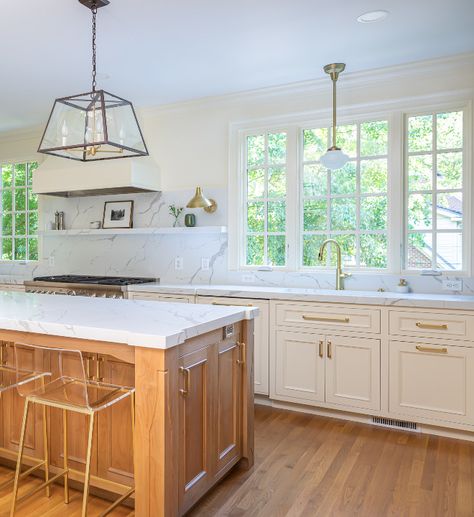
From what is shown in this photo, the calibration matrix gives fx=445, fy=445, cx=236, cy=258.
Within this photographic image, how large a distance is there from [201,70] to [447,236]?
2.32 m

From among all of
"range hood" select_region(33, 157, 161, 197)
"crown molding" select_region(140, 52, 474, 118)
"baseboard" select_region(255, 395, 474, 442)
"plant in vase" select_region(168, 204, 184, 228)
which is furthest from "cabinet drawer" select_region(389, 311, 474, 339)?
"range hood" select_region(33, 157, 161, 197)

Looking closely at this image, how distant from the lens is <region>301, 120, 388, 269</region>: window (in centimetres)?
365

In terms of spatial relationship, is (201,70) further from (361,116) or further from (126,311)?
(126,311)

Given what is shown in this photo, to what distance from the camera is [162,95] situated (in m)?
4.12

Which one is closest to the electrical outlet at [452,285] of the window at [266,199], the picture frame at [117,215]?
the window at [266,199]

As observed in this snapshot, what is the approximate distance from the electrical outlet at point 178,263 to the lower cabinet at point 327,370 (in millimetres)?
1421

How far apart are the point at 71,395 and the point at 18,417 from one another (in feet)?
2.38

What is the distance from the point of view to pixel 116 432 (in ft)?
6.77

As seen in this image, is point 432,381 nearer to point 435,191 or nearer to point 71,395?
point 435,191

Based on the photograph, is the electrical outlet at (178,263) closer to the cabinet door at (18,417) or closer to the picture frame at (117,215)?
the picture frame at (117,215)

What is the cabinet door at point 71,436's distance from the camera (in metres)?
2.13

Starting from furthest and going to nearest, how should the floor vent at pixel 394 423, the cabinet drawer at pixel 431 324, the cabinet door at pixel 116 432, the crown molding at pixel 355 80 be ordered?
the crown molding at pixel 355 80 → the floor vent at pixel 394 423 → the cabinet drawer at pixel 431 324 → the cabinet door at pixel 116 432

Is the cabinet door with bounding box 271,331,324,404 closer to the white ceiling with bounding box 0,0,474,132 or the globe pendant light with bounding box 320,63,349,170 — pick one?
the globe pendant light with bounding box 320,63,349,170

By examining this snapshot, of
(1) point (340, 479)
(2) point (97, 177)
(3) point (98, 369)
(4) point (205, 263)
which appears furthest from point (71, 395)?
(2) point (97, 177)
